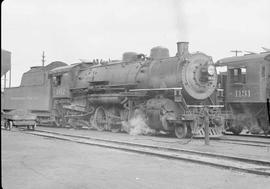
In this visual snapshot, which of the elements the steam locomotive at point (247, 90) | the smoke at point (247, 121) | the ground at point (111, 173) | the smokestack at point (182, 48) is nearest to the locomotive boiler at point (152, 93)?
the smokestack at point (182, 48)

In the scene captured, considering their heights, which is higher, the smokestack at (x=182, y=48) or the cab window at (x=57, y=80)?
the smokestack at (x=182, y=48)

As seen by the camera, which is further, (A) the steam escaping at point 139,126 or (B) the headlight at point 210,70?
(A) the steam escaping at point 139,126

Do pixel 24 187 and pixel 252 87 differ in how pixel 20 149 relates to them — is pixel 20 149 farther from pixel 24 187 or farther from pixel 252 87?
pixel 252 87

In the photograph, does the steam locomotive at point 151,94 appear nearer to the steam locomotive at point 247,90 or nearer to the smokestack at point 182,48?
the smokestack at point 182,48

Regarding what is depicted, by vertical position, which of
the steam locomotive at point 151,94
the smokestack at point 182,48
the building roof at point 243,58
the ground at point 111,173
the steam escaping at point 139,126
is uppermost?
the smokestack at point 182,48

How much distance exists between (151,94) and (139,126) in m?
1.41

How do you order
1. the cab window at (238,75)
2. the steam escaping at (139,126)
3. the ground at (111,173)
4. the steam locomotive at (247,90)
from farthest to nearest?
the cab window at (238,75) → the steam escaping at (139,126) → the steam locomotive at (247,90) → the ground at (111,173)

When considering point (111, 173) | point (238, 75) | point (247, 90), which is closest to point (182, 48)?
point (238, 75)

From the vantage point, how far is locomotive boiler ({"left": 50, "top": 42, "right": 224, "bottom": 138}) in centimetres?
1497

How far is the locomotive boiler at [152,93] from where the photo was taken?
589 inches

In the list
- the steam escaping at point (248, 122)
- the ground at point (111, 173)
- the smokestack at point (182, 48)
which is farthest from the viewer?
the steam escaping at point (248, 122)

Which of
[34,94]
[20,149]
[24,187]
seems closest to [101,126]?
[34,94]

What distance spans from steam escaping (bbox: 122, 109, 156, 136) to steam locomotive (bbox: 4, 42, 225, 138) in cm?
6

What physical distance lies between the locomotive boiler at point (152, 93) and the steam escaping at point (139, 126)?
2.6 inches
